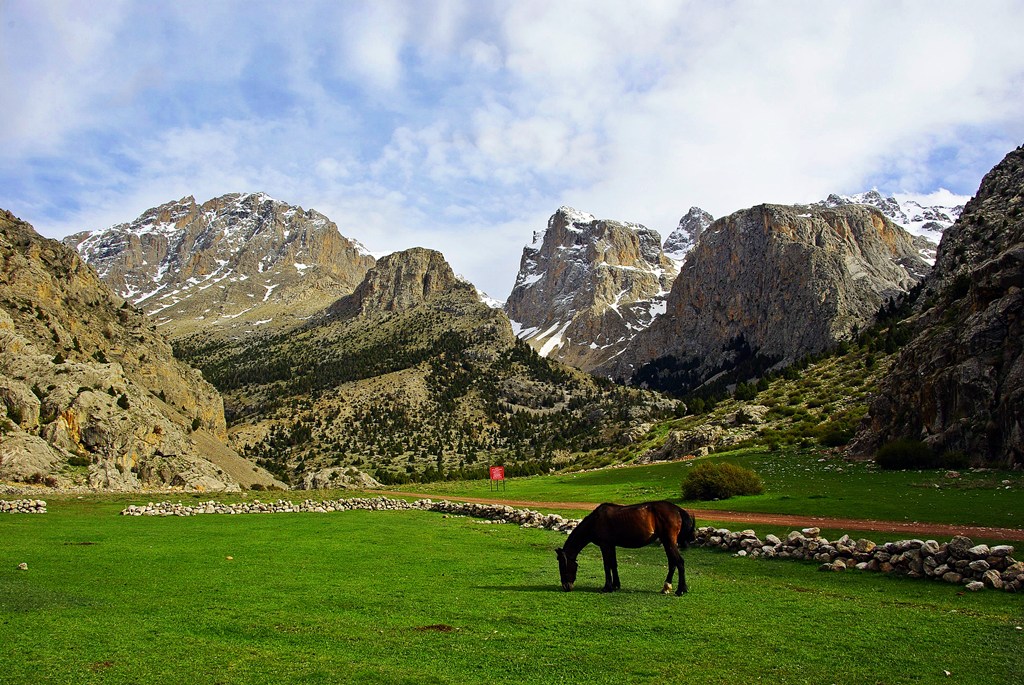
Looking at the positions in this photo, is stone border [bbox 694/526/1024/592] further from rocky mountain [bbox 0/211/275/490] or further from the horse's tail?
rocky mountain [bbox 0/211/275/490]

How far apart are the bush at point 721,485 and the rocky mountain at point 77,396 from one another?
39.6 metres

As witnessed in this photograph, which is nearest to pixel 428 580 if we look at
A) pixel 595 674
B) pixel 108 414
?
pixel 595 674

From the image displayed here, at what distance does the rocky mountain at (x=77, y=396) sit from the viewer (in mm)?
43938

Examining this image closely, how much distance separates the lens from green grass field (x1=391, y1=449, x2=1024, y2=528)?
18594 mm

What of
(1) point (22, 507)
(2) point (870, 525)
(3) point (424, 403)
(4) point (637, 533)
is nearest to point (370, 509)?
(1) point (22, 507)

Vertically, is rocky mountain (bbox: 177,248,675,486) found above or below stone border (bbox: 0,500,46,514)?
above

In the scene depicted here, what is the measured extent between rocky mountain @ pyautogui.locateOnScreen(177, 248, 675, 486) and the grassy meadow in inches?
2492

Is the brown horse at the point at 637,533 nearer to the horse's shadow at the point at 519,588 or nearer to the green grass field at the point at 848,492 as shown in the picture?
the horse's shadow at the point at 519,588

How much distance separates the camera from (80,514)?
25.8 meters

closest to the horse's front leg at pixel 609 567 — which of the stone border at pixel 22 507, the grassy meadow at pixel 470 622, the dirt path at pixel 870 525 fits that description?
the grassy meadow at pixel 470 622

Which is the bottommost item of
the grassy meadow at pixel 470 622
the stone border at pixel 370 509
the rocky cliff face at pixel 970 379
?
the stone border at pixel 370 509

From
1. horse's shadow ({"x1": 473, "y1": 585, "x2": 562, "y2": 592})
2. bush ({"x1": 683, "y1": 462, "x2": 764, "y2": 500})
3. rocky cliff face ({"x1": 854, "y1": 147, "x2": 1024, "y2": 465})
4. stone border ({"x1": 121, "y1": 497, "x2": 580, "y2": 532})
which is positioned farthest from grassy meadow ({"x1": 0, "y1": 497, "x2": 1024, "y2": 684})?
rocky cliff face ({"x1": 854, "y1": 147, "x2": 1024, "y2": 465})

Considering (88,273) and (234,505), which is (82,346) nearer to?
(88,273)

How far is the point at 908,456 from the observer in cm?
3045
